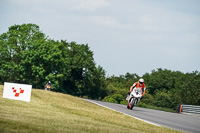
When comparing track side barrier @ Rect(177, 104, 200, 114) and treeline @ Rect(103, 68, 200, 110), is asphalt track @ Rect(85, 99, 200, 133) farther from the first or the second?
treeline @ Rect(103, 68, 200, 110)

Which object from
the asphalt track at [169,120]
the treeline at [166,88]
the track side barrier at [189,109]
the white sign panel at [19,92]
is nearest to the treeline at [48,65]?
the treeline at [166,88]

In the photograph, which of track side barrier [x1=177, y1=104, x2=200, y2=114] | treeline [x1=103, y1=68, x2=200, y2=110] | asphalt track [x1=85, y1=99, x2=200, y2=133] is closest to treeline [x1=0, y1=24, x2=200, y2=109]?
treeline [x1=103, y1=68, x2=200, y2=110]

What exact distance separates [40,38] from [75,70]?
610 inches

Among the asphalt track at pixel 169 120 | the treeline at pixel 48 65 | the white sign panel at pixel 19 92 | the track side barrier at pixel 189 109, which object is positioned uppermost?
the treeline at pixel 48 65

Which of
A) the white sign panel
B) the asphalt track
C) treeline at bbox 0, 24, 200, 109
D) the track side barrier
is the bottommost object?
the asphalt track

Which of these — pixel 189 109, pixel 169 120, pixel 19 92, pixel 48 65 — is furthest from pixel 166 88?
pixel 19 92

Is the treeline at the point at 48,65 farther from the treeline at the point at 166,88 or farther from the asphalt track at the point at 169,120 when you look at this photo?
the asphalt track at the point at 169,120

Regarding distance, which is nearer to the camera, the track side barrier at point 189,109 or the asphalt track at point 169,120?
the asphalt track at point 169,120

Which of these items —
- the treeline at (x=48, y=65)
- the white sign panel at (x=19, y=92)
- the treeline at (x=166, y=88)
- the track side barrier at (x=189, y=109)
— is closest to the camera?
the white sign panel at (x=19, y=92)

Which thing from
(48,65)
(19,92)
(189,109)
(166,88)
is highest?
(48,65)

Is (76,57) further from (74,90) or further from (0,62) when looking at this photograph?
(0,62)

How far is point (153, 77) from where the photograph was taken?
11606 cm

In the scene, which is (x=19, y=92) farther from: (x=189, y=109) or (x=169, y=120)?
(x=189, y=109)

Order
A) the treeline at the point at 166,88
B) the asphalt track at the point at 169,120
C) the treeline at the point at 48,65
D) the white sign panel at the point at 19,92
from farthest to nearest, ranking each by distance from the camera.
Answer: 1. the treeline at the point at 166,88
2. the treeline at the point at 48,65
3. the white sign panel at the point at 19,92
4. the asphalt track at the point at 169,120
